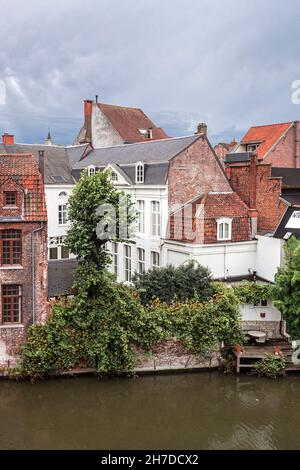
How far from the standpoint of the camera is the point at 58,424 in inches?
642

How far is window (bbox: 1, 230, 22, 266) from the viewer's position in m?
18.9

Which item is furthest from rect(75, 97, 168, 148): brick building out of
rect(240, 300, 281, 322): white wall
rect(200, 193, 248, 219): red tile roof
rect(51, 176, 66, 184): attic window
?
rect(240, 300, 281, 322): white wall

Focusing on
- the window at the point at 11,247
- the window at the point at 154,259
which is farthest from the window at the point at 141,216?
the window at the point at 11,247

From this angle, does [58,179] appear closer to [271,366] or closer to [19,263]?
[19,263]

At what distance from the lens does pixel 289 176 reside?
1155 inches

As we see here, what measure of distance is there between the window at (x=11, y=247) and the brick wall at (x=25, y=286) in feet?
0.62

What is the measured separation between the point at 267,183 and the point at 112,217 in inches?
410

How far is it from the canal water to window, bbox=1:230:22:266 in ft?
15.0

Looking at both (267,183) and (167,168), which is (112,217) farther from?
(267,183)

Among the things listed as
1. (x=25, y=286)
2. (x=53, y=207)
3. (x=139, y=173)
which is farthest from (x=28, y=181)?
(x=53, y=207)

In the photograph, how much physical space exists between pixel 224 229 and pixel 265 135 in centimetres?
1988

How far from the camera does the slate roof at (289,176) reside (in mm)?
27516
